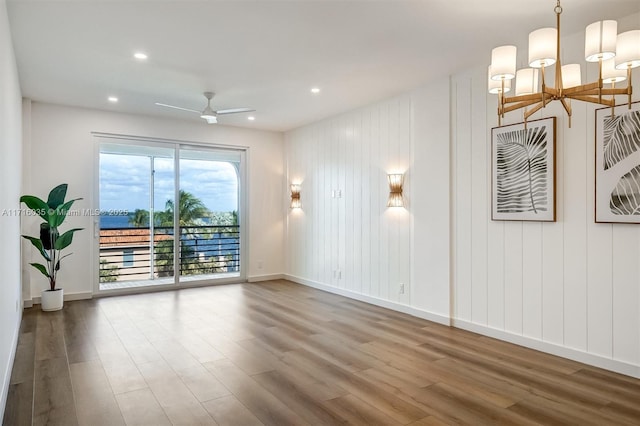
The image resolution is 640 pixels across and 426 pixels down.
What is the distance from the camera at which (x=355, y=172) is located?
6.07 meters

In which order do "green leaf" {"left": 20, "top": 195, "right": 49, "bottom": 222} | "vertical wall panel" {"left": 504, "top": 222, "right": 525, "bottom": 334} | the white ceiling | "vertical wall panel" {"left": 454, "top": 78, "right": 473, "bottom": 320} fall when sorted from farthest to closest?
1. "green leaf" {"left": 20, "top": 195, "right": 49, "bottom": 222}
2. "vertical wall panel" {"left": 454, "top": 78, "right": 473, "bottom": 320}
3. "vertical wall panel" {"left": 504, "top": 222, "right": 525, "bottom": 334}
4. the white ceiling

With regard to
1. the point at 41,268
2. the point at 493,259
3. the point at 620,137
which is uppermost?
the point at 620,137

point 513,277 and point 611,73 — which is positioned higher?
point 611,73

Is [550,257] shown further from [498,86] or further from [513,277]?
[498,86]

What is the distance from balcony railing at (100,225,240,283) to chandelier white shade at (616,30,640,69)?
249 inches

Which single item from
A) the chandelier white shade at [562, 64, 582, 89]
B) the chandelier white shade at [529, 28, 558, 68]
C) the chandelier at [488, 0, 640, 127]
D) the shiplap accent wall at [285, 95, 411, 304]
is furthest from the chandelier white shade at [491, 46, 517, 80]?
the shiplap accent wall at [285, 95, 411, 304]

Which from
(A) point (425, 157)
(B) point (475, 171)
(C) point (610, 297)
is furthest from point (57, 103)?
(C) point (610, 297)

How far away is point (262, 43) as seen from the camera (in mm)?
3695

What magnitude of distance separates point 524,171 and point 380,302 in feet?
8.63

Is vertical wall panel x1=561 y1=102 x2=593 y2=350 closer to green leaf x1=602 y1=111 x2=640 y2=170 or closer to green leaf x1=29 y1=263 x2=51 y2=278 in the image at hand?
green leaf x1=602 y1=111 x2=640 y2=170

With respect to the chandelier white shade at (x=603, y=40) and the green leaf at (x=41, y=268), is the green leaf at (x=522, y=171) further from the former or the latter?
the green leaf at (x=41, y=268)

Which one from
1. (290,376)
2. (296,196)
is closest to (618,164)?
(290,376)

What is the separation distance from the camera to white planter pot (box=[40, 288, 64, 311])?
5285 millimetres

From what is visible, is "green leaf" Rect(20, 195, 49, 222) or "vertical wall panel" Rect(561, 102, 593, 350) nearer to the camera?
"vertical wall panel" Rect(561, 102, 593, 350)
